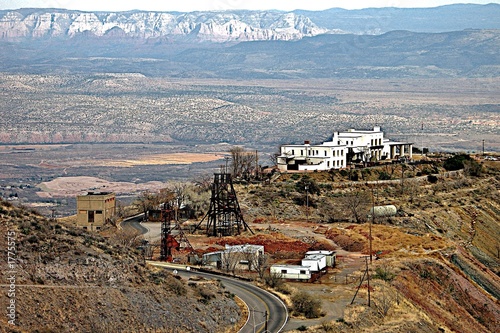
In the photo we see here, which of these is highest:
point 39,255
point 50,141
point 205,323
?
point 39,255

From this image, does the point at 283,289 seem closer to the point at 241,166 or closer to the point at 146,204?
the point at 146,204

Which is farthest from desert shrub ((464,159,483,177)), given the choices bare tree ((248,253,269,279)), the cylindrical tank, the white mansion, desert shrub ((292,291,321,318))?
desert shrub ((292,291,321,318))

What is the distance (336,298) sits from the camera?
38.1 meters

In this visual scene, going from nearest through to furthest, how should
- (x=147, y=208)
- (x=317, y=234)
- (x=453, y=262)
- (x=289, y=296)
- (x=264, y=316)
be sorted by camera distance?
1. (x=264, y=316)
2. (x=289, y=296)
3. (x=453, y=262)
4. (x=317, y=234)
5. (x=147, y=208)

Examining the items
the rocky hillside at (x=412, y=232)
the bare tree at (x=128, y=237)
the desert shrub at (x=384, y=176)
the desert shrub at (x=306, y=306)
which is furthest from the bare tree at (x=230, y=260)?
the desert shrub at (x=384, y=176)

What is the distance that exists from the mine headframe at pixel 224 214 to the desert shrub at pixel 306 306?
64.2 feet

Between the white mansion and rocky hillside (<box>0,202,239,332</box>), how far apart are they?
41642 mm

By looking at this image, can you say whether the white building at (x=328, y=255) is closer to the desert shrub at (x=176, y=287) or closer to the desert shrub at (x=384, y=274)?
the desert shrub at (x=384, y=274)

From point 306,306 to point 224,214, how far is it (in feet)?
73.3

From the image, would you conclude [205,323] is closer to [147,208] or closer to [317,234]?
[317,234]

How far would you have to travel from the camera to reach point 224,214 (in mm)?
57094

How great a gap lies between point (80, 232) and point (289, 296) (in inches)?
295

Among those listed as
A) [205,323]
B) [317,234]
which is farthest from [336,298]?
[317,234]

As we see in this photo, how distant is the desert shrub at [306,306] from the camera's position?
114 feet
